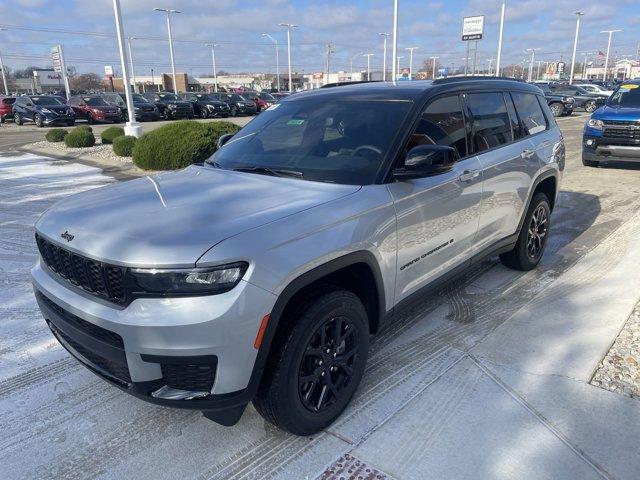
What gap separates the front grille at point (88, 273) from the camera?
2.28 metres

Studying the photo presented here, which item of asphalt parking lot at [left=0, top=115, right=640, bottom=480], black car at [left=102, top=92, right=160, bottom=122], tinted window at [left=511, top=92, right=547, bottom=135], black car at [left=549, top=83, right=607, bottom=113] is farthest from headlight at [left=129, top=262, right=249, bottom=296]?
black car at [left=549, top=83, right=607, bottom=113]

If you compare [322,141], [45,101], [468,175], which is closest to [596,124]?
[468,175]

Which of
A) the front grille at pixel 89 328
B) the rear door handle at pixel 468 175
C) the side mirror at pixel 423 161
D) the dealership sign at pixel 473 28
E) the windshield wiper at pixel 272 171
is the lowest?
the front grille at pixel 89 328

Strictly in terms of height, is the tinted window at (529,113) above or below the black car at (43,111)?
above

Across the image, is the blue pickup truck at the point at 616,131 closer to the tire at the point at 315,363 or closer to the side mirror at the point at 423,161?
the side mirror at the point at 423,161

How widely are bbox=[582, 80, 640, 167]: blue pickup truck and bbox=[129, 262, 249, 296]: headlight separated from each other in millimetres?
10463

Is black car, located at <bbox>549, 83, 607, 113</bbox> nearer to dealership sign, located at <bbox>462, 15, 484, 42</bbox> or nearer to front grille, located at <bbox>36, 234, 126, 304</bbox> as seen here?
dealership sign, located at <bbox>462, 15, 484, 42</bbox>

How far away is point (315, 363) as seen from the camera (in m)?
2.66

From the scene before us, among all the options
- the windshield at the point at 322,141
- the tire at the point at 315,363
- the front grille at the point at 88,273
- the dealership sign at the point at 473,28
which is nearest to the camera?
the front grille at the point at 88,273

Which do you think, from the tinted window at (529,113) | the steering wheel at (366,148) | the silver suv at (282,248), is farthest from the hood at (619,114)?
the steering wheel at (366,148)

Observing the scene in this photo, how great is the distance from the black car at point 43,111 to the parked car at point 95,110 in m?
0.95

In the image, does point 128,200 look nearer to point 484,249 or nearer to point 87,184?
point 484,249

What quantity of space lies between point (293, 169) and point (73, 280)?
1425 millimetres

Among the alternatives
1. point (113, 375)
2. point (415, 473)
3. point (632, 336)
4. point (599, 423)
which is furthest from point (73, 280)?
point (632, 336)
